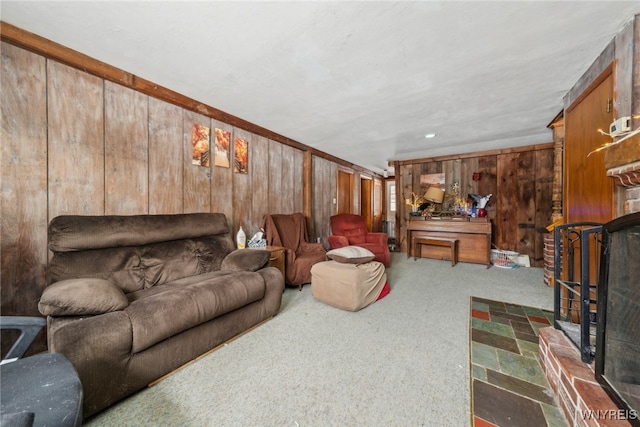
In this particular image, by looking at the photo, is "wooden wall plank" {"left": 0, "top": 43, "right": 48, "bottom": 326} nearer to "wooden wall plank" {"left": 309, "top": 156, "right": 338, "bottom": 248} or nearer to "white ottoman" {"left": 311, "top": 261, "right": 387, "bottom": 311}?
"white ottoman" {"left": 311, "top": 261, "right": 387, "bottom": 311}

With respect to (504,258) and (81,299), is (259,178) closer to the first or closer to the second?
(81,299)

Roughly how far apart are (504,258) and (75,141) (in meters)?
5.90

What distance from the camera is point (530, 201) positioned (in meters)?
4.27

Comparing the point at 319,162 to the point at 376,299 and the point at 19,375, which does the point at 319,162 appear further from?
the point at 19,375

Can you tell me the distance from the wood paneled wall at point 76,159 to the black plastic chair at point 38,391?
97cm

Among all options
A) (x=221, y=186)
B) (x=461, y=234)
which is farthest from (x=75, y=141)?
(x=461, y=234)

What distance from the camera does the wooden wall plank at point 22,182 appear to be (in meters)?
1.52

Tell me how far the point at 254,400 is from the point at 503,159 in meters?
5.38

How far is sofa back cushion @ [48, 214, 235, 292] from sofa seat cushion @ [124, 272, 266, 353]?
0.15m

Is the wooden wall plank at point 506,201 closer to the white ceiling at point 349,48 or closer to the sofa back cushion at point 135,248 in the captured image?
the white ceiling at point 349,48

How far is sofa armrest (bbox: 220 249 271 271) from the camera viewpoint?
7.12 feet

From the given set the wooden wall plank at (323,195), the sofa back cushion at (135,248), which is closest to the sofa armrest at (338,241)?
the wooden wall plank at (323,195)

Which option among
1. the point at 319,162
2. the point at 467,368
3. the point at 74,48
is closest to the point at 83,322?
the point at 74,48

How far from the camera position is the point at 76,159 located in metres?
1.80
